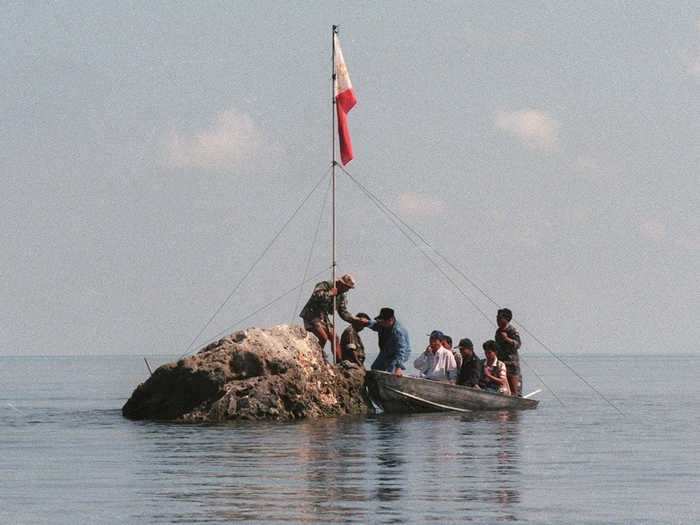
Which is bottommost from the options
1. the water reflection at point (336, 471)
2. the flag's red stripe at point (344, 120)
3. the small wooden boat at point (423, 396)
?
the water reflection at point (336, 471)

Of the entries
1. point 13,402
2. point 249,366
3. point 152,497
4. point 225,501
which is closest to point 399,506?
point 225,501

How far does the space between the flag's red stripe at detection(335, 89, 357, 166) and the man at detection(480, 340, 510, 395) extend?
5239mm

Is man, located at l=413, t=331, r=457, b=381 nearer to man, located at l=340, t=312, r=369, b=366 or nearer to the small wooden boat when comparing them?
the small wooden boat

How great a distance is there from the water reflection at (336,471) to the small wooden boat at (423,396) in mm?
1533

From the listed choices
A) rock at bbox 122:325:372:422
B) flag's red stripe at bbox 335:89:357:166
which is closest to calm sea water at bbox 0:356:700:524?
rock at bbox 122:325:372:422

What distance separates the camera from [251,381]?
1154 inches

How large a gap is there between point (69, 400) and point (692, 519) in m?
34.5

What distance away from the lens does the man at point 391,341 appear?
3070cm

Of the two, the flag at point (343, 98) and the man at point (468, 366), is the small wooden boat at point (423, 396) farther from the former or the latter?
the flag at point (343, 98)

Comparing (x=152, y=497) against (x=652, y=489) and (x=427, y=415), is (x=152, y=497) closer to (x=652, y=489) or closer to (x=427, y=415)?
(x=652, y=489)

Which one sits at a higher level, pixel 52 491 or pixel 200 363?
pixel 200 363

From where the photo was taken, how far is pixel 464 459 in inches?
824

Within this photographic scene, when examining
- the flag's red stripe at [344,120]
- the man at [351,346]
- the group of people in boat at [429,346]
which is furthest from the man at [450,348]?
the flag's red stripe at [344,120]

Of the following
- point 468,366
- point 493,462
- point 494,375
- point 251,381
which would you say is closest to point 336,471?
point 493,462
